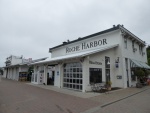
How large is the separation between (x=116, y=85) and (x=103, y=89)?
3.29 metres

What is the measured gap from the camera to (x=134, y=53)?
60.5ft

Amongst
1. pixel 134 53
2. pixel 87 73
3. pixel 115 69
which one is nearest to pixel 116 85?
pixel 115 69

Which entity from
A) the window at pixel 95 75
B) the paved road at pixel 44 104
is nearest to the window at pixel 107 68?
the window at pixel 95 75

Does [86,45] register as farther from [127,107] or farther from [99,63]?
[127,107]

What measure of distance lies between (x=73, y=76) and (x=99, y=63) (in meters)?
3.10

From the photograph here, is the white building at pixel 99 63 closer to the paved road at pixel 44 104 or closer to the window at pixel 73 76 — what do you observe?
the window at pixel 73 76

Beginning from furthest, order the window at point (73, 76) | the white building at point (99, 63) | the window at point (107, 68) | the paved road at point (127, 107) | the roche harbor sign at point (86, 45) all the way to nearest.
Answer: the roche harbor sign at point (86, 45) → the window at point (107, 68) → the window at point (73, 76) → the white building at point (99, 63) → the paved road at point (127, 107)

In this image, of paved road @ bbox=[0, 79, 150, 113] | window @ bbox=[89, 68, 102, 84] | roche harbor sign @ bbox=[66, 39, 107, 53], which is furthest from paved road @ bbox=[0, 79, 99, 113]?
roche harbor sign @ bbox=[66, 39, 107, 53]

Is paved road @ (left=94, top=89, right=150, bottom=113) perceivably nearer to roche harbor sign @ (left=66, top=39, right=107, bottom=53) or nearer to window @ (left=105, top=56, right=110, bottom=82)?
window @ (left=105, top=56, right=110, bottom=82)

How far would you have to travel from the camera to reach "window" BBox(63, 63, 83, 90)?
12.2m

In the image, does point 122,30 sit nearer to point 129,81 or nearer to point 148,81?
point 129,81

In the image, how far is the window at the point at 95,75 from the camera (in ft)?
39.6

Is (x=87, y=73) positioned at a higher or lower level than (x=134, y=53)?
lower

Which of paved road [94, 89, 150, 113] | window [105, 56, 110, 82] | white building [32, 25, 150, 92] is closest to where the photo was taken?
paved road [94, 89, 150, 113]
